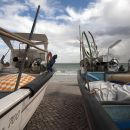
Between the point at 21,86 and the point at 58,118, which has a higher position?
the point at 21,86

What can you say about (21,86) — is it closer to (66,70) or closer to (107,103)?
(107,103)

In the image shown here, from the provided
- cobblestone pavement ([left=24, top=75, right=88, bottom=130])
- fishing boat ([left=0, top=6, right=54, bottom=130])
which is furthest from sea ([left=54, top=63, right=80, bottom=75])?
cobblestone pavement ([left=24, top=75, right=88, bottom=130])

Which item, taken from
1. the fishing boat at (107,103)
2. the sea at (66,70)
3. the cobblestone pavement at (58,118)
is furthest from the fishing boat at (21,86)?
the sea at (66,70)

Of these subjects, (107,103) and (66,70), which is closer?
(107,103)

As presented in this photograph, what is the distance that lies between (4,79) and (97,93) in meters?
1.74

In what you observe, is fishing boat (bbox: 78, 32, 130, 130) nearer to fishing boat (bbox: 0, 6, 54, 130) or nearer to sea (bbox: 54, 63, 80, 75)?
fishing boat (bbox: 0, 6, 54, 130)

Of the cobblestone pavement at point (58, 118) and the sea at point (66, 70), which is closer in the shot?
the cobblestone pavement at point (58, 118)

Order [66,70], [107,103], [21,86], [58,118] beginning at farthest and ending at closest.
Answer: [66,70] < [58,118] < [21,86] < [107,103]

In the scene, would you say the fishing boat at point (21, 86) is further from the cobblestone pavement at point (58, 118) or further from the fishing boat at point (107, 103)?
the fishing boat at point (107, 103)

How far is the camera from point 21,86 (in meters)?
3.48

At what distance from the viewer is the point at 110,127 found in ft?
5.01

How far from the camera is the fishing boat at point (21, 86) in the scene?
6.71 ft

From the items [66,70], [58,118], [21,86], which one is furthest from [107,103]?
[66,70]

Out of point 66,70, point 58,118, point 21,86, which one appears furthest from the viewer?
point 66,70
